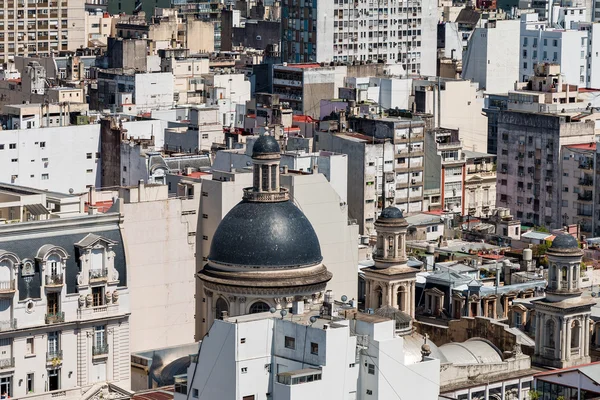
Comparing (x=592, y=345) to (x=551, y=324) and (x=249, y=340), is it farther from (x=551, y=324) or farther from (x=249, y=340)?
(x=249, y=340)

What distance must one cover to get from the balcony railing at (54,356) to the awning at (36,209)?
14.0 meters

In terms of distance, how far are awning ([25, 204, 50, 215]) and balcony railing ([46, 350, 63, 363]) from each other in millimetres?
13950

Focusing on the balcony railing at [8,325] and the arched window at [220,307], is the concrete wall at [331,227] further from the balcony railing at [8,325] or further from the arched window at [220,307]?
the balcony railing at [8,325]

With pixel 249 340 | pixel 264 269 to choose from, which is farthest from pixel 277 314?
pixel 264 269

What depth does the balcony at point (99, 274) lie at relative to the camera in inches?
6107

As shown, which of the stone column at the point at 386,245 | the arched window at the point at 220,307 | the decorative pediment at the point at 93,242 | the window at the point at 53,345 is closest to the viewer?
the window at the point at 53,345

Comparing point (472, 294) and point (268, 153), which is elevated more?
point (268, 153)

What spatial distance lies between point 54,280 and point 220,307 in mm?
12113

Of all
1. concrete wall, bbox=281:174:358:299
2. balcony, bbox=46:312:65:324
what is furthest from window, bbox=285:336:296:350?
concrete wall, bbox=281:174:358:299

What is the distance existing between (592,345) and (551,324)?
18.2 ft

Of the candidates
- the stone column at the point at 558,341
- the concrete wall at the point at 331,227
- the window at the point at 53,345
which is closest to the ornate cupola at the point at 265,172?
the concrete wall at the point at 331,227

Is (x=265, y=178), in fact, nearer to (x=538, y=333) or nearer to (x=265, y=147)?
(x=265, y=147)

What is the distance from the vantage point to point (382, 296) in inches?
6614

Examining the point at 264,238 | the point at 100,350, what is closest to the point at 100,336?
the point at 100,350
